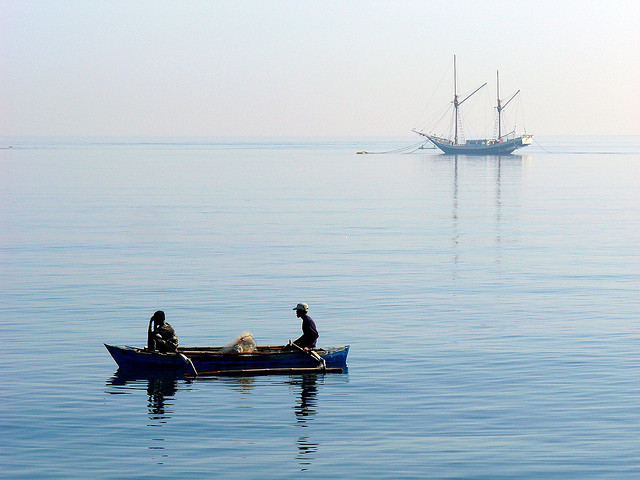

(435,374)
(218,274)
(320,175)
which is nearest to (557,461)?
(435,374)

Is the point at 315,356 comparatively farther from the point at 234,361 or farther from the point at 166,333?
the point at 166,333

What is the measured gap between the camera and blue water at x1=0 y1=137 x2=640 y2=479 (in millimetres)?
24562

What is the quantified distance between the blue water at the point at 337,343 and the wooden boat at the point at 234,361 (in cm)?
64

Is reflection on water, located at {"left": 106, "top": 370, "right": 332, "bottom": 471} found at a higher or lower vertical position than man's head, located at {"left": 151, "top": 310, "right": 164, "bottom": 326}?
lower

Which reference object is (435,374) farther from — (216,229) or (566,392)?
(216,229)

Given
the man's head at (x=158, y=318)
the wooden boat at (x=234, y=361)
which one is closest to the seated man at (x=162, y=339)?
the man's head at (x=158, y=318)

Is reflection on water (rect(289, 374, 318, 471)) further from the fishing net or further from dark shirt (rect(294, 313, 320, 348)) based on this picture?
the fishing net

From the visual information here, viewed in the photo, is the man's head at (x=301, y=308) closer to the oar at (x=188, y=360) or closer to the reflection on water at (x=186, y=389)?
the reflection on water at (x=186, y=389)

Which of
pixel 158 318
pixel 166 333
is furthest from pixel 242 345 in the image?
pixel 158 318

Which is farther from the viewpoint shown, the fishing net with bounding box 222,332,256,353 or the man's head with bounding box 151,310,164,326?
the fishing net with bounding box 222,332,256,353

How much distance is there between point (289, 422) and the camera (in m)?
27.6

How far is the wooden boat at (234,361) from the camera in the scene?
33.7 m

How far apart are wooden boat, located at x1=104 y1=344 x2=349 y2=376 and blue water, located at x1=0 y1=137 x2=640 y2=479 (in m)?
0.64

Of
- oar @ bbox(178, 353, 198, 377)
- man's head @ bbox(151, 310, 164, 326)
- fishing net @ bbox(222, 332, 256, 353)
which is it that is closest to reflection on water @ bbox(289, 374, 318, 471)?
fishing net @ bbox(222, 332, 256, 353)
